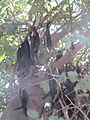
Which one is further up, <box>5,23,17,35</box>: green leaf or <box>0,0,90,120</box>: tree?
<box>5,23,17,35</box>: green leaf

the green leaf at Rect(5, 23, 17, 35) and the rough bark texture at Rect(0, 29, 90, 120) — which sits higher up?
the green leaf at Rect(5, 23, 17, 35)

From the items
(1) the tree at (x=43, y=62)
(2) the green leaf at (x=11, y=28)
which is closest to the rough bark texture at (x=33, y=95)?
(1) the tree at (x=43, y=62)

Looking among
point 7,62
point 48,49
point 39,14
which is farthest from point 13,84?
point 39,14

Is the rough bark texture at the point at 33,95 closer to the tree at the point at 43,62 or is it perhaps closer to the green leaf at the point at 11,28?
the tree at the point at 43,62

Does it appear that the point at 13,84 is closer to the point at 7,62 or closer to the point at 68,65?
the point at 7,62

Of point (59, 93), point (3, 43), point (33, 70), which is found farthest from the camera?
point (3, 43)

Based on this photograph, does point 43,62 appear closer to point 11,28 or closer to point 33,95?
point 33,95

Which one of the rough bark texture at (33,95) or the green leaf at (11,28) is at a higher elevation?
the green leaf at (11,28)

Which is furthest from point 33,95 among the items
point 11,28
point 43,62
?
point 11,28

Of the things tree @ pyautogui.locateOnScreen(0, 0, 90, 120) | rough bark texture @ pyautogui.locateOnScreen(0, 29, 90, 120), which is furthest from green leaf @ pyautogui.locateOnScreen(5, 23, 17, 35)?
rough bark texture @ pyautogui.locateOnScreen(0, 29, 90, 120)

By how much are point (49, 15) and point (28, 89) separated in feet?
1.67

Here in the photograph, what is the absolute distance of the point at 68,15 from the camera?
2.08 meters

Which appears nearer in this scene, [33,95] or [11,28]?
[11,28]

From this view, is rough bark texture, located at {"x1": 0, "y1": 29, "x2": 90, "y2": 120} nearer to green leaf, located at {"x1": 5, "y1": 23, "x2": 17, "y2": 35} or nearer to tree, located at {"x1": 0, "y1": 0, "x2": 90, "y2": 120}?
tree, located at {"x1": 0, "y1": 0, "x2": 90, "y2": 120}
